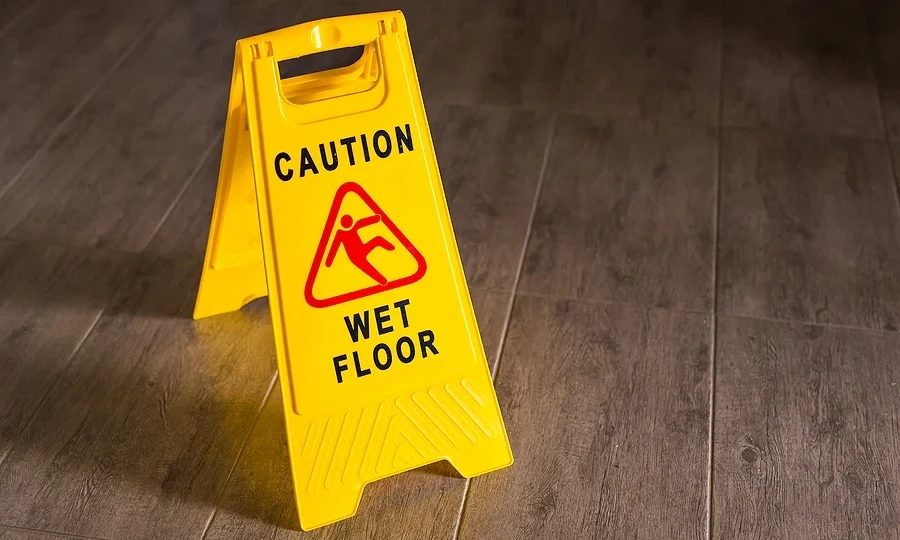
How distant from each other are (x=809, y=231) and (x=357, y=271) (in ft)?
3.32

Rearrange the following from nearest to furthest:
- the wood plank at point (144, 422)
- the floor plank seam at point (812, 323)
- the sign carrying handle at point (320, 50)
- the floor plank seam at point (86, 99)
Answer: the sign carrying handle at point (320, 50) < the wood plank at point (144, 422) < the floor plank seam at point (812, 323) < the floor plank seam at point (86, 99)

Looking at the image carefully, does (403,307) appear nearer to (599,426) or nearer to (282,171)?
(282,171)

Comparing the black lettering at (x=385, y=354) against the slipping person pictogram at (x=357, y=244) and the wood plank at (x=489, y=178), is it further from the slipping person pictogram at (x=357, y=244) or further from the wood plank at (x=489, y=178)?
the wood plank at (x=489, y=178)

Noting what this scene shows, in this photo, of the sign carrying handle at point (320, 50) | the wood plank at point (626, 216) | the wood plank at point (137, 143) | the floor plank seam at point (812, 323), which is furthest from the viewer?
the wood plank at point (137, 143)

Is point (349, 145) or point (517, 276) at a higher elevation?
point (349, 145)

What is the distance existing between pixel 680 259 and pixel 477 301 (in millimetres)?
405

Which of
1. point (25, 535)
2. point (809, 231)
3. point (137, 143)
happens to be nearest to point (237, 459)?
point (25, 535)

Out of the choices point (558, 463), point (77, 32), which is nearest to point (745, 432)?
point (558, 463)

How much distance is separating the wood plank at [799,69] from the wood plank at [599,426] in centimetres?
79

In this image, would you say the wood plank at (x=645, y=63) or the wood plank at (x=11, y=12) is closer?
the wood plank at (x=645, y=63)

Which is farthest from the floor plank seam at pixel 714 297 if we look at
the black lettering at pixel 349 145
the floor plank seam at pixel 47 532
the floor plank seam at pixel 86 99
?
the floor plank seam at pixel 86 99

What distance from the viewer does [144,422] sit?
1.46 m

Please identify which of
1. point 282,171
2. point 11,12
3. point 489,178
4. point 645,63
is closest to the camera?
point 282,171

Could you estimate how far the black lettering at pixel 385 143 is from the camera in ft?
4.15
